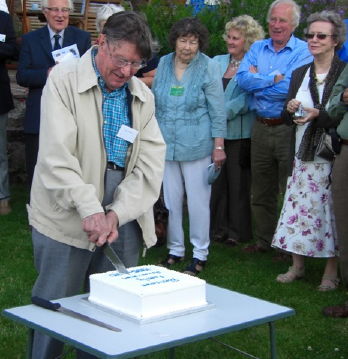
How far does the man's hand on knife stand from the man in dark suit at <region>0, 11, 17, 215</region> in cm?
436

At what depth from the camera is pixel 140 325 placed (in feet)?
9.97

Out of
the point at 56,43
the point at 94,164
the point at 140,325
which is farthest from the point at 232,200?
the point at 140,325

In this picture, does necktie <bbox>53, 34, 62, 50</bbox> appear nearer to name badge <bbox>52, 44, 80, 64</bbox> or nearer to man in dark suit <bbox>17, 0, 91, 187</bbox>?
man in dark suit <bbox>17, 0, 91, 187</bbox>

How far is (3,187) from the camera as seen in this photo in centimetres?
802

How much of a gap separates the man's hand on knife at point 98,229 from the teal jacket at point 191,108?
2.85m

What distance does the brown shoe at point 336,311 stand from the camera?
5.50 meters

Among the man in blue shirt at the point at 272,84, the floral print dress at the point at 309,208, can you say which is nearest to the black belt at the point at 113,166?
the floral print dress at the point at 309,208

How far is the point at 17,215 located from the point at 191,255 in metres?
2.02

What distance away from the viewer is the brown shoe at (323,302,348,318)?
5.50 meters

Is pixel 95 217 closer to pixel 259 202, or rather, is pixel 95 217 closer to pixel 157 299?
pixel 157 299

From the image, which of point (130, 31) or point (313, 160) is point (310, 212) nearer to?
point (313, 160)

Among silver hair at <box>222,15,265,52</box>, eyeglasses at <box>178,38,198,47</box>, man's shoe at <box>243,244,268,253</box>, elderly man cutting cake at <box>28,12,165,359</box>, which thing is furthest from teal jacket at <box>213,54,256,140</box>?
elderly man cutting cake at <box>28,12,165,359</box>

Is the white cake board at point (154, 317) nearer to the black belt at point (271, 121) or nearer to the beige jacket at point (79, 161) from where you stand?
the beige jacket at point (79, 161)

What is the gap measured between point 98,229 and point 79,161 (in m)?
0.38
